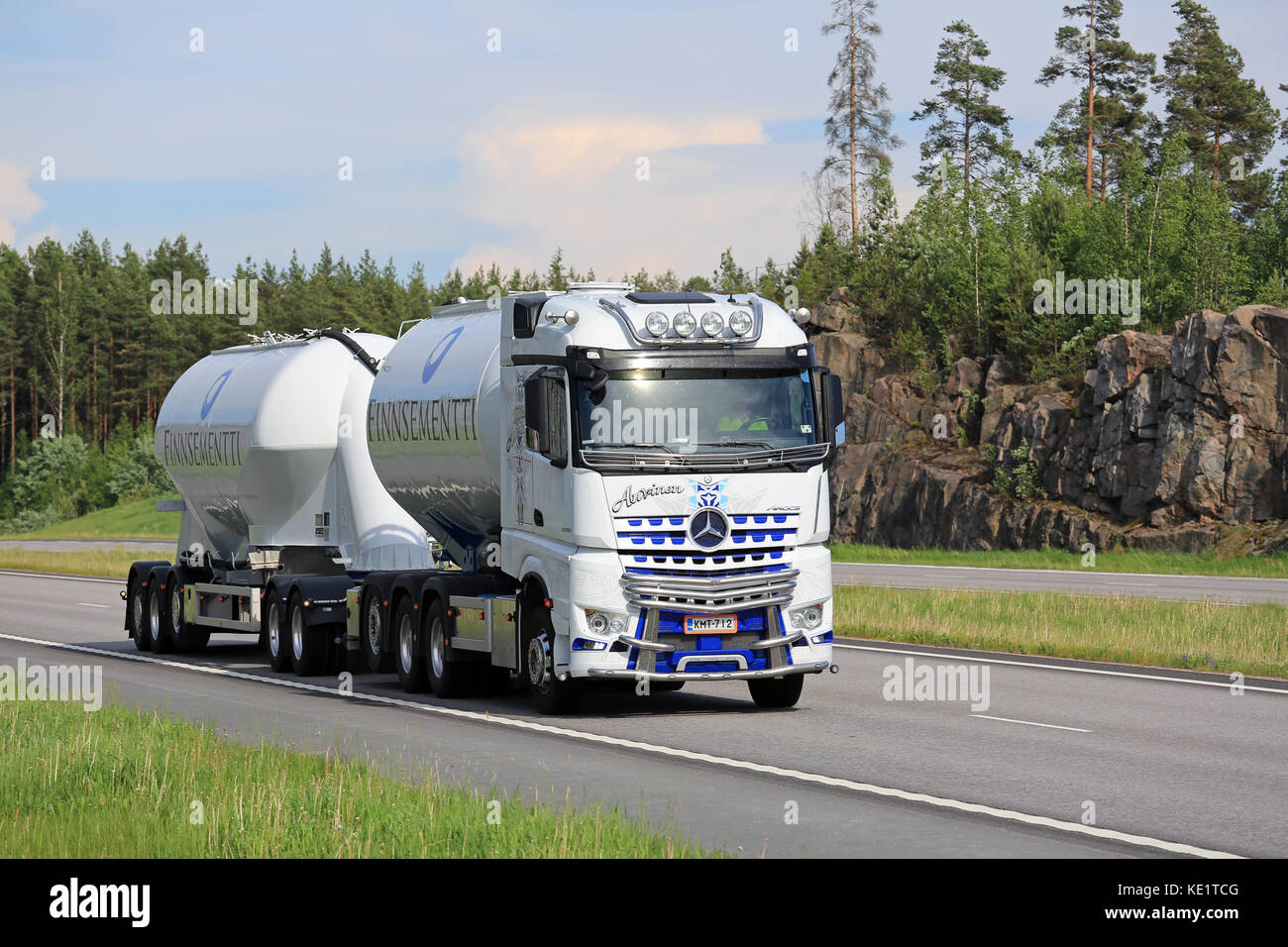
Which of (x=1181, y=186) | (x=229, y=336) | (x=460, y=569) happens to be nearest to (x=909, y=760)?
(x=460, y=569)

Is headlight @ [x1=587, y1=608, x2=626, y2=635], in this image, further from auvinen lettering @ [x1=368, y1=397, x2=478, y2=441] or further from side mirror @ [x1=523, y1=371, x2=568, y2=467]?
auvinen lettering @ [x1=368, y1=397, x2=478, y2=441]

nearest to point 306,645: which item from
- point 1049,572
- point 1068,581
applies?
point 1068,581

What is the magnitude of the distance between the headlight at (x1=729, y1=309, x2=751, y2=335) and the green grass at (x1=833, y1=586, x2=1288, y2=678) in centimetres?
781

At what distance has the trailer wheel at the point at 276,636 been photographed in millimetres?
20953

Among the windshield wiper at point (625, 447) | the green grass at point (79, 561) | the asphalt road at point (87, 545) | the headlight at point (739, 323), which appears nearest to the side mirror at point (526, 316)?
the windshield wiper at point (625, 447)

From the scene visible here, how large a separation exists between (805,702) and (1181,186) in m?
45.0

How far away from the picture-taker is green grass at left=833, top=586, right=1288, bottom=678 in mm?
20641

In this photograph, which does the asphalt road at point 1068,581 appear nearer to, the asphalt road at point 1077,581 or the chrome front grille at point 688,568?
the asphalt road at point 1077,581

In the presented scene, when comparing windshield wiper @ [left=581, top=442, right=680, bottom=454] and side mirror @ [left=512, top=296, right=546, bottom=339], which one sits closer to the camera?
windshield wiper @ [left=581, top=442, right=680, bottom=454]

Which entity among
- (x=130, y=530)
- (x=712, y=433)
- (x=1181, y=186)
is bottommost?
(x=130, y=530)

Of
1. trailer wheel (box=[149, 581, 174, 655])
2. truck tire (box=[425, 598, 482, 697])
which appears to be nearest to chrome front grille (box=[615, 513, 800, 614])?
truck tire (box=[425, 598, 482, 697])

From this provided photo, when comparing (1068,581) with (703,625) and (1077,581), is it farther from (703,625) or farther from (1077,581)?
(703,625)

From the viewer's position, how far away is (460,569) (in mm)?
19422
